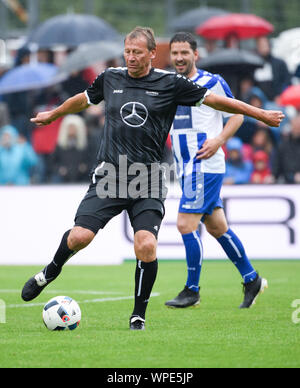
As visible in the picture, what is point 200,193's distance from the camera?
903 cm

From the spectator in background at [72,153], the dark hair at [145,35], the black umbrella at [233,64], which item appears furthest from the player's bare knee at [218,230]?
the black umbrella at [233,64]

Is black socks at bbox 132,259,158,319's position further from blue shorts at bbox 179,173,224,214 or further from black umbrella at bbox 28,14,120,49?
black umbrella at bbox 28,14,120,49

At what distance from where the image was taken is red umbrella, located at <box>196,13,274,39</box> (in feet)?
60.9

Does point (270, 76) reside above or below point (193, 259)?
above

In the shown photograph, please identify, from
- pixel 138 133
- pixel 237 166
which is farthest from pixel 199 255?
pixel 237 166

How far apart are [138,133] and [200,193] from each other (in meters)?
1.91

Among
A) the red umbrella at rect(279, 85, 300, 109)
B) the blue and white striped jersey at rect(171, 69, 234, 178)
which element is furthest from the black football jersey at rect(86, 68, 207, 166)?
the red umbrella at rect(279, 85, 300, 109)

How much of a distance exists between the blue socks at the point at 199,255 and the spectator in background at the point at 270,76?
8.78 m

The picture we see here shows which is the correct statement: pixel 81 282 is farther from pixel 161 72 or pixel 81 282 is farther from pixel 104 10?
pixel 104 10

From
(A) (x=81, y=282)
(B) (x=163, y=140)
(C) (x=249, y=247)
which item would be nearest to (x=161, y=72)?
(B) (x=163, y=140)

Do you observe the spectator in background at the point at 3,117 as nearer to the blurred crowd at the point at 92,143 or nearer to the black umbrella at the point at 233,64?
the blurred crowd at the point at 92,143

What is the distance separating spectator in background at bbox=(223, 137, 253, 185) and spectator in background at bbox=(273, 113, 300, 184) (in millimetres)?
488

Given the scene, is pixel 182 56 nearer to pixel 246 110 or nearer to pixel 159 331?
pixel 246 110
